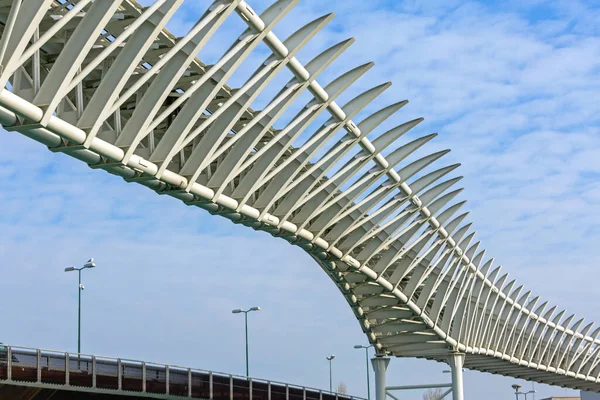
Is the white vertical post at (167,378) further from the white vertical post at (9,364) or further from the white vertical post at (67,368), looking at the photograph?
the white vertical post at (9,364)

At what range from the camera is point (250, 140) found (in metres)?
24.9

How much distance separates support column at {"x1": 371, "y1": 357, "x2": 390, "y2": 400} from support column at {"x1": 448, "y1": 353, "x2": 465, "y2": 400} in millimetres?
3695

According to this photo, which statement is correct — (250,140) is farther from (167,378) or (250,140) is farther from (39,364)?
(167,378)

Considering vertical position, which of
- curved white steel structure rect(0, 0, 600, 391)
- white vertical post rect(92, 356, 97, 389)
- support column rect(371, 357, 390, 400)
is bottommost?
support column rect(371, 357, 390, 400)

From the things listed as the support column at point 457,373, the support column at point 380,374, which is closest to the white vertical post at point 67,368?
the support column at point 380,374

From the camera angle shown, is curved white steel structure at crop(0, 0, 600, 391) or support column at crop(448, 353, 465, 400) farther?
support column at crop(448, 353, 465, 400)

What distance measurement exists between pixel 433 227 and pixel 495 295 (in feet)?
50.5

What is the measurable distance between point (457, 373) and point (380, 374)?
14.5 feet

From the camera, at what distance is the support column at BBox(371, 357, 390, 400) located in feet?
171

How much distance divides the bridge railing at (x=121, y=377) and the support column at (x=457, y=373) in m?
9.68

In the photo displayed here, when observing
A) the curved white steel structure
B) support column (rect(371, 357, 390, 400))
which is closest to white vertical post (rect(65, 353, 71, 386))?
the curved white steel structure

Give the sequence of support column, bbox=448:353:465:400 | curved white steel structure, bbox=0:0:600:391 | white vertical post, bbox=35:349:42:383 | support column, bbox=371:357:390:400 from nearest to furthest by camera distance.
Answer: curved white steel structure, bbox=0:0:600:391, white vertical post, bbox=35:349:42:383, support column, bbox=448:353:465:400, support column, bbox=371:357:390:400

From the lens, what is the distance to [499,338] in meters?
57.5

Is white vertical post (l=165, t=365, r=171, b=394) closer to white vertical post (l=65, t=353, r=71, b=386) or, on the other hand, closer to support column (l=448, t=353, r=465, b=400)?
white vertical post (l=65, t=353, r=71, b=386)
